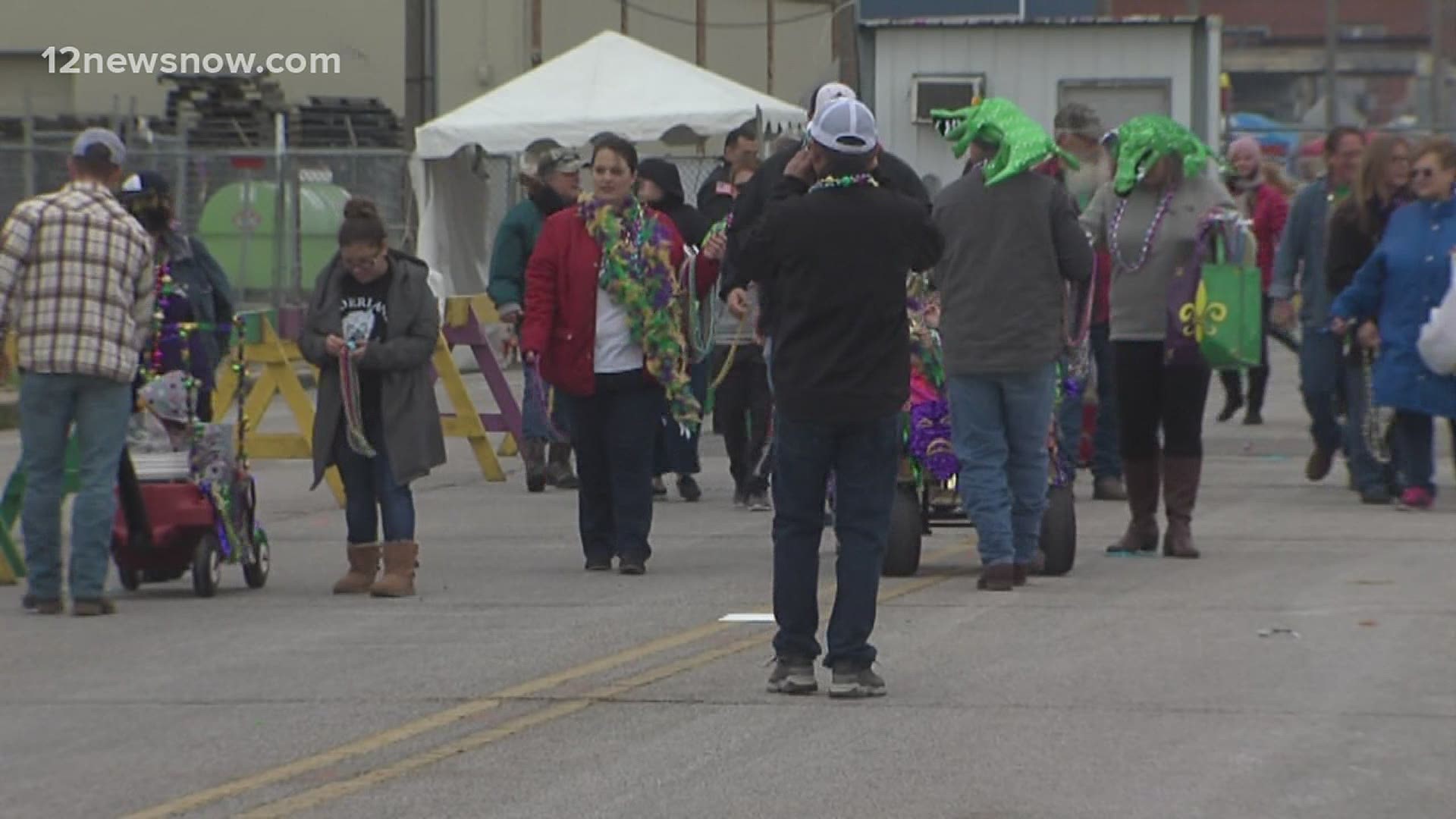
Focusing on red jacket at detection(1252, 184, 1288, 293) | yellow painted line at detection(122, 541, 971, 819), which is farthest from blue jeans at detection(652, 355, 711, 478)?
red jacket at detection(1252, 184, 1288, 293)

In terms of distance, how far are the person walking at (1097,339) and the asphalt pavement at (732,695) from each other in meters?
1.40

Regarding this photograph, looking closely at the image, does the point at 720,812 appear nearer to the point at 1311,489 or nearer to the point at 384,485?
the point at 384,485

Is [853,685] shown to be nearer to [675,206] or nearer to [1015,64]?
[675,206]

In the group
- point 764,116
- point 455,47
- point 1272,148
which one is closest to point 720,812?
point 764,116

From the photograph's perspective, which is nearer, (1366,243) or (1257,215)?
(1366,243)

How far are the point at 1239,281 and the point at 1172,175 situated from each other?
0.55 meters

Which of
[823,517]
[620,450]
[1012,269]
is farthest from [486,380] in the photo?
[823,517]

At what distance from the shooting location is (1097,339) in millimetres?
16438

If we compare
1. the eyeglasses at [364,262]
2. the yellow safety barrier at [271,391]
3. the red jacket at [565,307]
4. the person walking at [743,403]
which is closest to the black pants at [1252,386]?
the person walking at [743,403]

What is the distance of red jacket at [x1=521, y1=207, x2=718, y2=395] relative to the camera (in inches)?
505

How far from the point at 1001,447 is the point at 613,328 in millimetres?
1973

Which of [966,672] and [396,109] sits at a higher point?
[396,109]

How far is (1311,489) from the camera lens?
16.9m

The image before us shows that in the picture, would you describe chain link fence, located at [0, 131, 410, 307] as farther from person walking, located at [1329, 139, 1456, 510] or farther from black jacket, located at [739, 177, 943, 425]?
black jacket, located at [739, 177, 943, 425]
